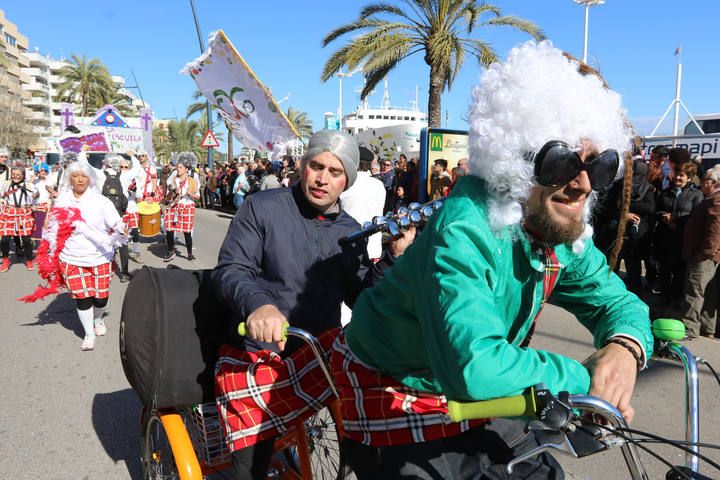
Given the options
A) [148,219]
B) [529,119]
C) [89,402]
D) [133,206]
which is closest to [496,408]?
[529,119]

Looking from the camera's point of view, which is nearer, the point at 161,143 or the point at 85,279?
the point at 85,279

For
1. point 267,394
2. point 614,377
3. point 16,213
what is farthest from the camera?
point 16,213

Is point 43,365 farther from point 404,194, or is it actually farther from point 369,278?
point 404,194

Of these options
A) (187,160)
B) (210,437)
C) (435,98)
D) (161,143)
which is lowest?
(210,437)

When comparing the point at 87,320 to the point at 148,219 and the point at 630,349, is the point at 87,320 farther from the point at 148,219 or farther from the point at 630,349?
the point at 630,349

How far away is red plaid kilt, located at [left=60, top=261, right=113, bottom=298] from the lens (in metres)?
5.28

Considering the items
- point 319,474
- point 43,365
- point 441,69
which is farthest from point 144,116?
point 319,474

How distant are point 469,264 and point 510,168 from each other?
291 mm

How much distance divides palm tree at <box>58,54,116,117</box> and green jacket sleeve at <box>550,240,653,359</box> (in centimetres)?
5359

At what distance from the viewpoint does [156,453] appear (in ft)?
8.70

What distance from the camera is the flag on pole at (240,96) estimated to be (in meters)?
6.47

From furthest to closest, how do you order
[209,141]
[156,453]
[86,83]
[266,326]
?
[86,83], [209,141], [156,453], [266,326]

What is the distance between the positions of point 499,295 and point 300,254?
1.13 metres

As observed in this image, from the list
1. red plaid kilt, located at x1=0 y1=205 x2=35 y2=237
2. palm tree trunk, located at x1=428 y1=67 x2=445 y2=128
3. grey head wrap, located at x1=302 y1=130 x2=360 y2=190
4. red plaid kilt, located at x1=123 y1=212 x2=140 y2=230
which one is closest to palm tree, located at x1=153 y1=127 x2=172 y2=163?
palm tree trunk, located at x1=428 y1=67 x2=445 y2=128
